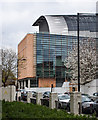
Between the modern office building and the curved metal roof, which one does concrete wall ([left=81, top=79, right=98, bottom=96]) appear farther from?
the curved metal roof

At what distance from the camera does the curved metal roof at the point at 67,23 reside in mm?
88938

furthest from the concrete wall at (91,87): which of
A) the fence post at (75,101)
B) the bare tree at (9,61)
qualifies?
the fence post at (75,101)

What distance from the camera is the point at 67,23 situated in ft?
300

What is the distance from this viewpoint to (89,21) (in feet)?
297

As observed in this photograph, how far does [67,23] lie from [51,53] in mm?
14964

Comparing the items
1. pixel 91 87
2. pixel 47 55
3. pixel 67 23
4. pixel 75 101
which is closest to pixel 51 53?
pixel 47 55

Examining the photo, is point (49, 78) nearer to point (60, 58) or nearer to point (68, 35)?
point (60, 58)

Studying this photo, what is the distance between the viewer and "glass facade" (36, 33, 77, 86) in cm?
8094

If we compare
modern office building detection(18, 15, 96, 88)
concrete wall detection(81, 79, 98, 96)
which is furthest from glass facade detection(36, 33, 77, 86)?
concrete wall detection(81, 79, 98, 96)

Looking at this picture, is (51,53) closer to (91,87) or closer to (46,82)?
(46,82)

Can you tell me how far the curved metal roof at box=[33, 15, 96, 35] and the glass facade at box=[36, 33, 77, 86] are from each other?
8.63 metres

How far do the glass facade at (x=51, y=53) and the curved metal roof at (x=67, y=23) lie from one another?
8625 millimetres

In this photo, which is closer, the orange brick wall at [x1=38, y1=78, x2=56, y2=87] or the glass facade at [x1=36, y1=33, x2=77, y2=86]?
the glass facade at [x1=36, y1=33, x2=77, y2=86]

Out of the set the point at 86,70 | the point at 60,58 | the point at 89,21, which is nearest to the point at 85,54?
the point at 86,70
